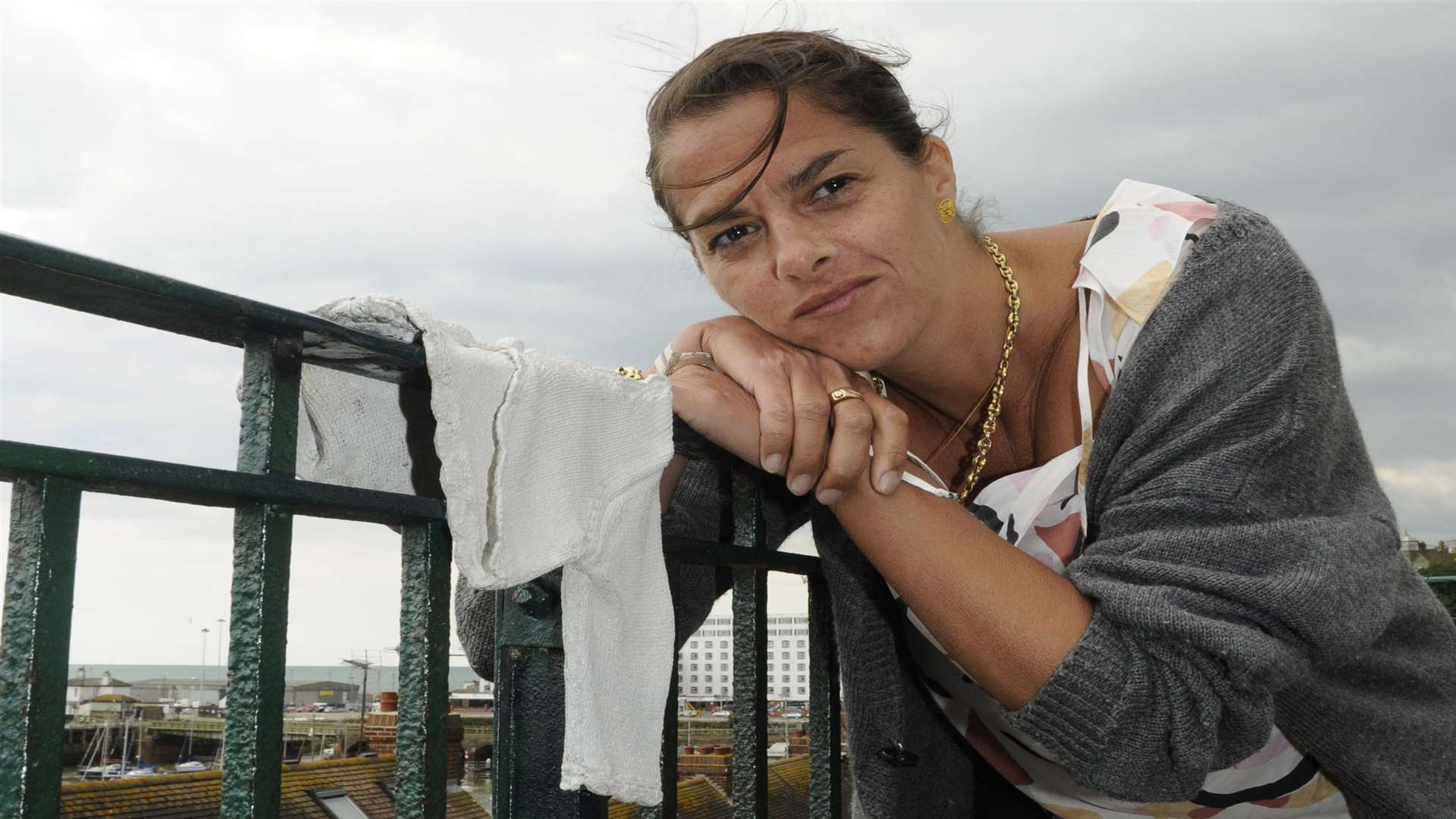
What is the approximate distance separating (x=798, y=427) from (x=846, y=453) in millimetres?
82

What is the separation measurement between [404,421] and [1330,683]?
1.47 metres

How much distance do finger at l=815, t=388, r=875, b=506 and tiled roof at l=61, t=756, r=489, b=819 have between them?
21.4 metres

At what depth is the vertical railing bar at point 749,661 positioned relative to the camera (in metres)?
1.85

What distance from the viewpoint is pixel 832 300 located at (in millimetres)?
2004

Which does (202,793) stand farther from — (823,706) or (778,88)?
(778,88)

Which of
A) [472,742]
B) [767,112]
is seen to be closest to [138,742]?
[472,742]

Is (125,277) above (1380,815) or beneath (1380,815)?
above

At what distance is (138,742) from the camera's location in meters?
85.4

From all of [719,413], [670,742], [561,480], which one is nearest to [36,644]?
[561,480]

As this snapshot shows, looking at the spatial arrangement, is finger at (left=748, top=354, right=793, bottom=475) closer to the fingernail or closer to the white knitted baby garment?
the fingernail

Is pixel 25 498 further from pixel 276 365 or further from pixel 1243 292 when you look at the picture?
pixel 1243 292

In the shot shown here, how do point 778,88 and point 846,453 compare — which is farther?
point 778,88

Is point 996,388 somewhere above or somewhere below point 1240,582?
above

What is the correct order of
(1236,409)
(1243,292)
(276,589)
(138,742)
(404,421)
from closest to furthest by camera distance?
(276,589) → (404,421) → (1236,409) → (1243,292) → (138,742)
